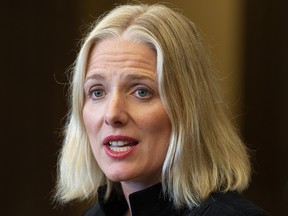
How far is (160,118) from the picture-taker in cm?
156

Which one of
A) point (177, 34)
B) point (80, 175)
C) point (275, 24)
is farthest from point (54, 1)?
point (177, 34)

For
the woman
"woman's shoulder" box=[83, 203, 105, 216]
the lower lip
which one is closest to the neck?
the woman

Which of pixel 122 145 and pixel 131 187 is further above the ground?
pixel 122 145

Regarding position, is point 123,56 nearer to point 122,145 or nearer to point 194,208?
point 122,145

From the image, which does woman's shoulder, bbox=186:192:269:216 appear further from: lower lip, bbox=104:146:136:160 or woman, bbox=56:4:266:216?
lower lip, bbox=104:146:136:160

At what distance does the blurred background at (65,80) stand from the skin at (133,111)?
1.67 metres

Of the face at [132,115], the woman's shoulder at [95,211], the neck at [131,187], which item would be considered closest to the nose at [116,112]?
the face at [132,115]

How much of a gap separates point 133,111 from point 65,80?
231 cm

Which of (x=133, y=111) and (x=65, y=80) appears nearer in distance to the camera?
(x=133, y=111)

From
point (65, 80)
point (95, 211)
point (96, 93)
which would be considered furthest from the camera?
point (65, 80)

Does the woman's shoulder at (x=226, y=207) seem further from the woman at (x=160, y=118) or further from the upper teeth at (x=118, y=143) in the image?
the upper teeth at (x=118, y=143)

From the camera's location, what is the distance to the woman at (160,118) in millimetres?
1558

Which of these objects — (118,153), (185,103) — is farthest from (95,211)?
(185,103)

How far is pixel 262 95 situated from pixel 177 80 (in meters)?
1.88
